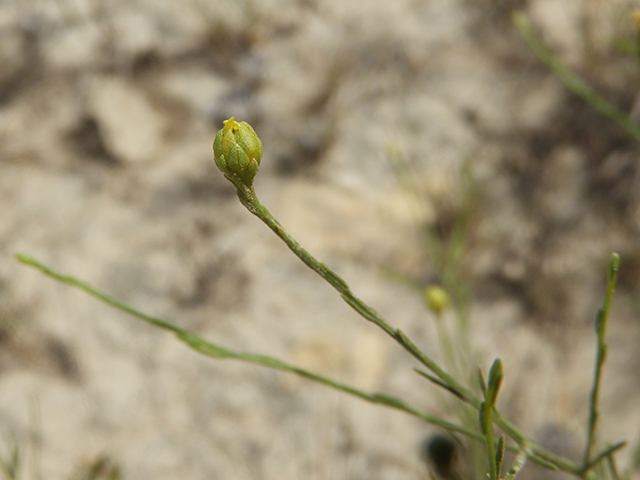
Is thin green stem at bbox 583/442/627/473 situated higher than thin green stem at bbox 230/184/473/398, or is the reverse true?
thin green stem at bbox 230/184/473/398

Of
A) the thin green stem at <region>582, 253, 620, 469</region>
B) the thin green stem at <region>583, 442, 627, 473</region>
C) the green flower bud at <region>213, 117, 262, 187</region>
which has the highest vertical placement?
the green flower bud at <region>213, 117, 262, 187</region>

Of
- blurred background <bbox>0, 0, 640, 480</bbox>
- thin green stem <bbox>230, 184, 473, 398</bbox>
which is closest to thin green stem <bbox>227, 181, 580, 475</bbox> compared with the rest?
thin green stem <bbox>230, 184, 473, 398</bbox>

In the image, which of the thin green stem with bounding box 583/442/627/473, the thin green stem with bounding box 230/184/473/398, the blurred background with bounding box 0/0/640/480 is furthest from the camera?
the blurred background with bounding box 0/0/640/480

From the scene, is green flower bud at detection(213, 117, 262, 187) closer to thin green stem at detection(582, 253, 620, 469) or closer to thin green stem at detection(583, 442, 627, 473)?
thin green stem at detection(582, 253, 620, 469)

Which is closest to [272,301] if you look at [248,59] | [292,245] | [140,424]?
[140,424]

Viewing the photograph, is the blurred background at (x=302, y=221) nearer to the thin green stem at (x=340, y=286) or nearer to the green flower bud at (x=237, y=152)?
the thin green stem at (x=340, y=286)

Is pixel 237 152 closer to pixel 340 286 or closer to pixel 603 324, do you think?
pixel 340 286

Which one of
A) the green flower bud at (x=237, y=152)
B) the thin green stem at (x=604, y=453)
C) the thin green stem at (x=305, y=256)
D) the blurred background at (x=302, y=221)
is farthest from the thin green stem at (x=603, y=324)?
the blurred background at (x=302, y=221)
